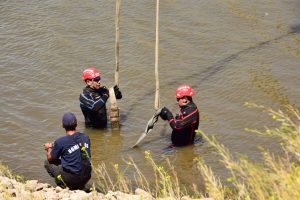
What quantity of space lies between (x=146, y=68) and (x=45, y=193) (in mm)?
5586

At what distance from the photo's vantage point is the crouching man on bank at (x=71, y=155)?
7.93m

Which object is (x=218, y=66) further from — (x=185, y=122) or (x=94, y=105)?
(x=94, y=105)

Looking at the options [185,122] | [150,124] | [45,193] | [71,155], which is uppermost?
[71,155]

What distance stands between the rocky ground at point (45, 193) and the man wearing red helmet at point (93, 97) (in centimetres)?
218

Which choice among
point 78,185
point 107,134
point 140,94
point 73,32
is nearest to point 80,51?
point 73,32

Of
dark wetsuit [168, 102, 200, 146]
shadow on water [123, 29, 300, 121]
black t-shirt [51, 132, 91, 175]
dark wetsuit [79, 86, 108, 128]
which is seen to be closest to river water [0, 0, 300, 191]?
shadow on water [123, 29, 300, 121]

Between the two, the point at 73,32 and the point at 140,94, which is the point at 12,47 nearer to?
the point at 73,32

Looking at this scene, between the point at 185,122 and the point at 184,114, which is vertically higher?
the point at 184,114

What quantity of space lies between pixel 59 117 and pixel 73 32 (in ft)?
12.4

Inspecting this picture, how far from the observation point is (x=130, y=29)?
14.4 m

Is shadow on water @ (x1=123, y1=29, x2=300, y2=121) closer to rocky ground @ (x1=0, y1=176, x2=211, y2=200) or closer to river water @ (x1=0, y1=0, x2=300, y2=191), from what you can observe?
river water @ (x1=0, y1=0, x2=300, y2=191)

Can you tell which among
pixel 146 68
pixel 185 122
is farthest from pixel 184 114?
pixel 146 68

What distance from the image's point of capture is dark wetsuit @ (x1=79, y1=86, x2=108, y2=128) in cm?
1029

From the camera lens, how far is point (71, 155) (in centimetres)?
793
